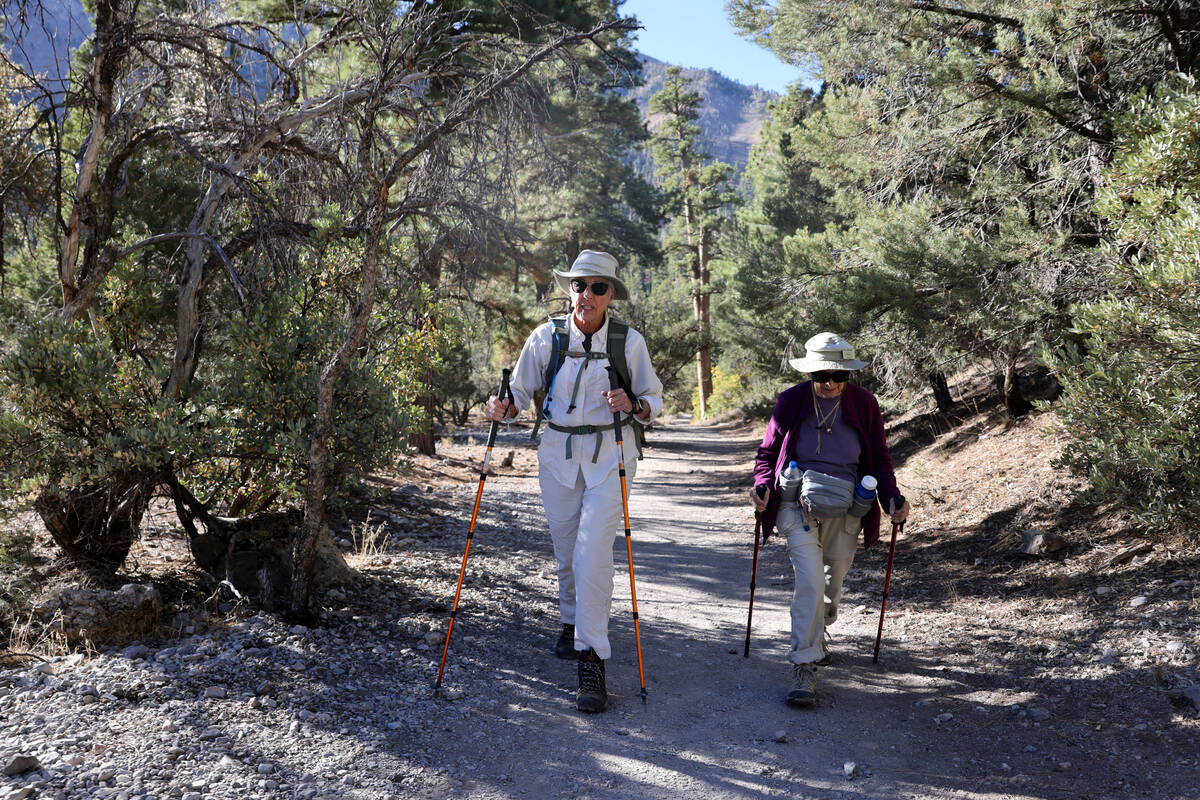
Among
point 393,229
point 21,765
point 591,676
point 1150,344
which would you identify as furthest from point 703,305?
point 21,765

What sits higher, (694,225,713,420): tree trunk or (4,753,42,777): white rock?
(694,225,713,420): tree trunk

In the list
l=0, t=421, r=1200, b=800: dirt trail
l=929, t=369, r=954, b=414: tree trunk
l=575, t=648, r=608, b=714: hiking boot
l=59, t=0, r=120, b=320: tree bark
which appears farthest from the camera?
l=929, t=369, r=954, b=414: tree trunk

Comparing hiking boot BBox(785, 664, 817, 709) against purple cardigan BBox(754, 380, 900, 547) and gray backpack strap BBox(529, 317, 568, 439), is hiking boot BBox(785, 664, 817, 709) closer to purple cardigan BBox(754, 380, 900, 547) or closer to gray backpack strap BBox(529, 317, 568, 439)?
purple cardigan BBox(754, 380, 900, 547)

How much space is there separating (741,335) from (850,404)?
14.8 meters

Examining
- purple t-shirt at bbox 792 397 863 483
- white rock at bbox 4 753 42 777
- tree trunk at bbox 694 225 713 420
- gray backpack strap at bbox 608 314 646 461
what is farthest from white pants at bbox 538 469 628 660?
tree trunk at bbox 694 225 713 420

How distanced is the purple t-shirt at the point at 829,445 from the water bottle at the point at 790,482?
0.06m

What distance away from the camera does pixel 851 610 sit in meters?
6.58

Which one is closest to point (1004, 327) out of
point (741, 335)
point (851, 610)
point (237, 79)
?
point (851, 610)

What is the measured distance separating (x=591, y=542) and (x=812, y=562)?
1.27 m

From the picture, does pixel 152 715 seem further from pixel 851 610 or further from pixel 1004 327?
pixel 1004 327

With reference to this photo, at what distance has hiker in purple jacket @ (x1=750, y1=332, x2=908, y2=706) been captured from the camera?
4.62 m

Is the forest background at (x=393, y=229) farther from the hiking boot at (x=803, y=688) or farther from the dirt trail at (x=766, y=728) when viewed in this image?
the hiking boot at (x=803, y=688)

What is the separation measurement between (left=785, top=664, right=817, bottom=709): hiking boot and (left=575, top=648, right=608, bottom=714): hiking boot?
1.03 meters

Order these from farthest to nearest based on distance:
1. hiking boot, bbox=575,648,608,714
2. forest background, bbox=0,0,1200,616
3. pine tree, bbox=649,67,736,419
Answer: pine tree, bbox=649,67,736,419 < forest background, bbox=0,0,1200,616 < hiking boot, bbox=575,648,608,714
